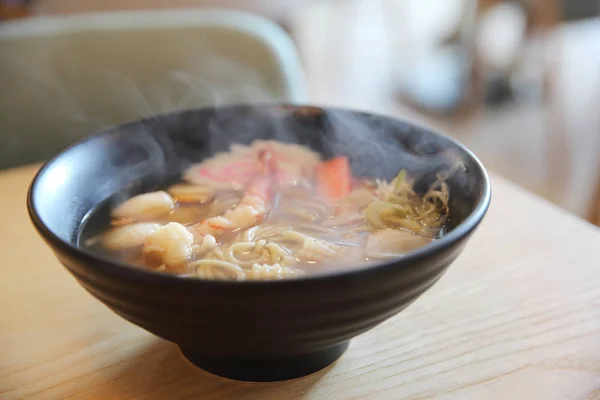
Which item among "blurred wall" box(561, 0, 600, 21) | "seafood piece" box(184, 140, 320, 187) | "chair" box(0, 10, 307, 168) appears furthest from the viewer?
"blurred wall" box(561, 0, 600, 21)

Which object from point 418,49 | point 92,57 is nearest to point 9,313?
point 92,57

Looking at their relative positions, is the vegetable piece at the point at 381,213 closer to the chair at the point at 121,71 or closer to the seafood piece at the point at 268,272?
the seafood piece at the point at 268,272

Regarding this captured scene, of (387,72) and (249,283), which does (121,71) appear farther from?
(387,72)

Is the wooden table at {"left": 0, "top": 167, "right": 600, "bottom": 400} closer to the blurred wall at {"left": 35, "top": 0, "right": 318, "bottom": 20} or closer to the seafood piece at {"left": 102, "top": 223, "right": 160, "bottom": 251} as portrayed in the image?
the seafood piece at {"left": 102, "top": 223, "right": 160, "bottom": 251}

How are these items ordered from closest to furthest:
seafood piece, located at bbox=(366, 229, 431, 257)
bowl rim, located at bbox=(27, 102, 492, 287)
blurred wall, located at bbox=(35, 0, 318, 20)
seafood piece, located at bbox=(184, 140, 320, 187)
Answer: bowl rim, located at bbox=(27, 102, 492, 287) → seafood piece, located at bbox=(366, 229, 431, 257) → seafood piece, located at bbox=(184, 140, 320, 187) → blurred wall, located at bbox=(35, 0, 318, 20)

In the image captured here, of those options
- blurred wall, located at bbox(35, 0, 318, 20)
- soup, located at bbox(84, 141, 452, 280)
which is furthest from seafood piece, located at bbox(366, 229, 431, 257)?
blurred wall, located at bbox(35, 0, 318, 20)

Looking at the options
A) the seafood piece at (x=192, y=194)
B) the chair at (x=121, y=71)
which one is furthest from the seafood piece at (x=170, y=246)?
the chair at (x=121, y=71)

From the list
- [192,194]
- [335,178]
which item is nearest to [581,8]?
[335,178]
